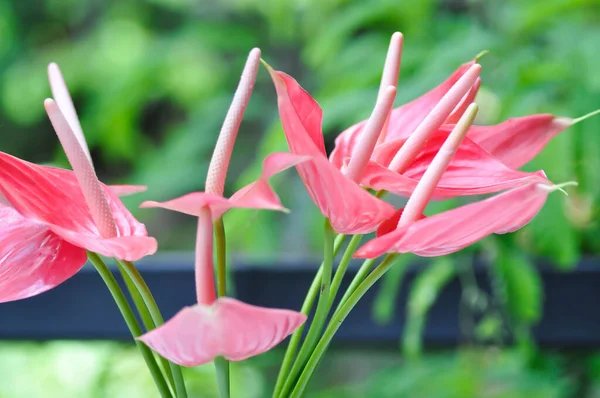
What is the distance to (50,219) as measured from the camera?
0.19m

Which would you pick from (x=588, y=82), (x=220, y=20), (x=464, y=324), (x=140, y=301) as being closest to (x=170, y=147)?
(x=220, y=20)

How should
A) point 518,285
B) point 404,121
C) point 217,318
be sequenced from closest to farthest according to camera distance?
1. point 217,318
2. point 404,121
3. point 518,285

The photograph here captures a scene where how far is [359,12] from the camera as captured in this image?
24.1 inches

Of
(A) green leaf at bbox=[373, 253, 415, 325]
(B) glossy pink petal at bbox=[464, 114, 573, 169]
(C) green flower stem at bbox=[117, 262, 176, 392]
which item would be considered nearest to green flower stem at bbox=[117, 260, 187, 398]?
(C) green flower stem at bbox=[117, 262, 176, 392]

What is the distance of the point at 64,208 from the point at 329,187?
0.28 ft

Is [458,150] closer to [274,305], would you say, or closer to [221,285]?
[221,285]

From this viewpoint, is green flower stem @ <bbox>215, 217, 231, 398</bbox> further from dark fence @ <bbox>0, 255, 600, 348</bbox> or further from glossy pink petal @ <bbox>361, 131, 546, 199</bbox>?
dark fence @ <bbox>0, 255, 600, 348</bbox>

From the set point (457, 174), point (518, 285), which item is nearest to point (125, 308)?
point (457, 174)

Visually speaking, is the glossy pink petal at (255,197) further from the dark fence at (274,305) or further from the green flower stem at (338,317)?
the dark fence at (274,305)

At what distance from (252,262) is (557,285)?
0.96ft

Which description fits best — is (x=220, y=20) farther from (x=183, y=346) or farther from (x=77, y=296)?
(x=183, y=346)

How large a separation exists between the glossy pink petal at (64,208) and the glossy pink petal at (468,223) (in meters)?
0.06

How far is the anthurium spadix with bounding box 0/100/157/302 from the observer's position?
0.59 feet

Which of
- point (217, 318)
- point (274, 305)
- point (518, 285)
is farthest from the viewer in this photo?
point (274, 305)
